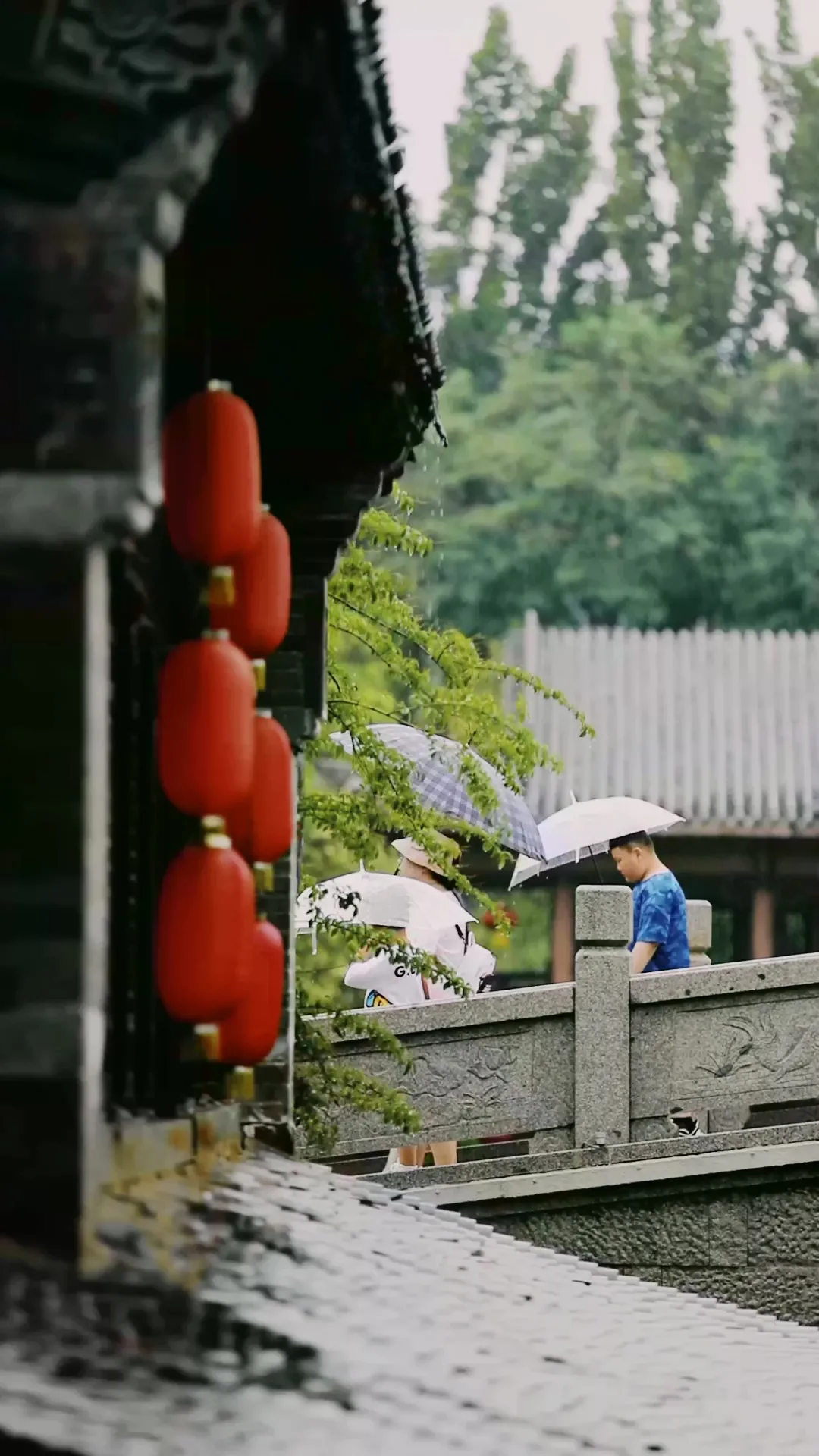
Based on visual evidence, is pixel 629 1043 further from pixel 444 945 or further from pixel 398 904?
pixel 398 904

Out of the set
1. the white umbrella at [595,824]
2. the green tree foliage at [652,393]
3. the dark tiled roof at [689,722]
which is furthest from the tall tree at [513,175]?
the white umbrella at [595,824]

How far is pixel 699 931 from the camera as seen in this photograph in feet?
39.0

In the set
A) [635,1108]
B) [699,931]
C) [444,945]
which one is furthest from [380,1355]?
[699,931]

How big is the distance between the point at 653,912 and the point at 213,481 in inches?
235

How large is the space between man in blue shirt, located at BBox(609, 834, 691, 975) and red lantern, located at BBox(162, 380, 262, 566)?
18.9ft

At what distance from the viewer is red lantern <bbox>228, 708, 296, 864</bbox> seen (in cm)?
424

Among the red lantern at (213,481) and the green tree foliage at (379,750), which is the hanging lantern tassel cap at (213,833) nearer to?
the red lantern at (213,481)

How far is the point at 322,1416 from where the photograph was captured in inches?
108

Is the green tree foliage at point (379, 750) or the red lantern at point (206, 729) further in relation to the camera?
the green tree foliage at point (379, 750)

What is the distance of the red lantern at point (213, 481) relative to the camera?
365 cm

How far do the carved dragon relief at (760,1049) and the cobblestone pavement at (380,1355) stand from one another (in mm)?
3949

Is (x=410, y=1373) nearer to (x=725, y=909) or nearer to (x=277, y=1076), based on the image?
(x=277, y=1076)

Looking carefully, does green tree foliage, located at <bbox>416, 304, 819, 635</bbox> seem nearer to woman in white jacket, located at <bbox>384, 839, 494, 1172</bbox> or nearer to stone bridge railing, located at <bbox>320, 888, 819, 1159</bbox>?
woman in white jacket, located at <bbox>384, 839, 494, 1172</bbox>

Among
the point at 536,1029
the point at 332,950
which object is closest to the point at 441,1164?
the point at 536,1029
